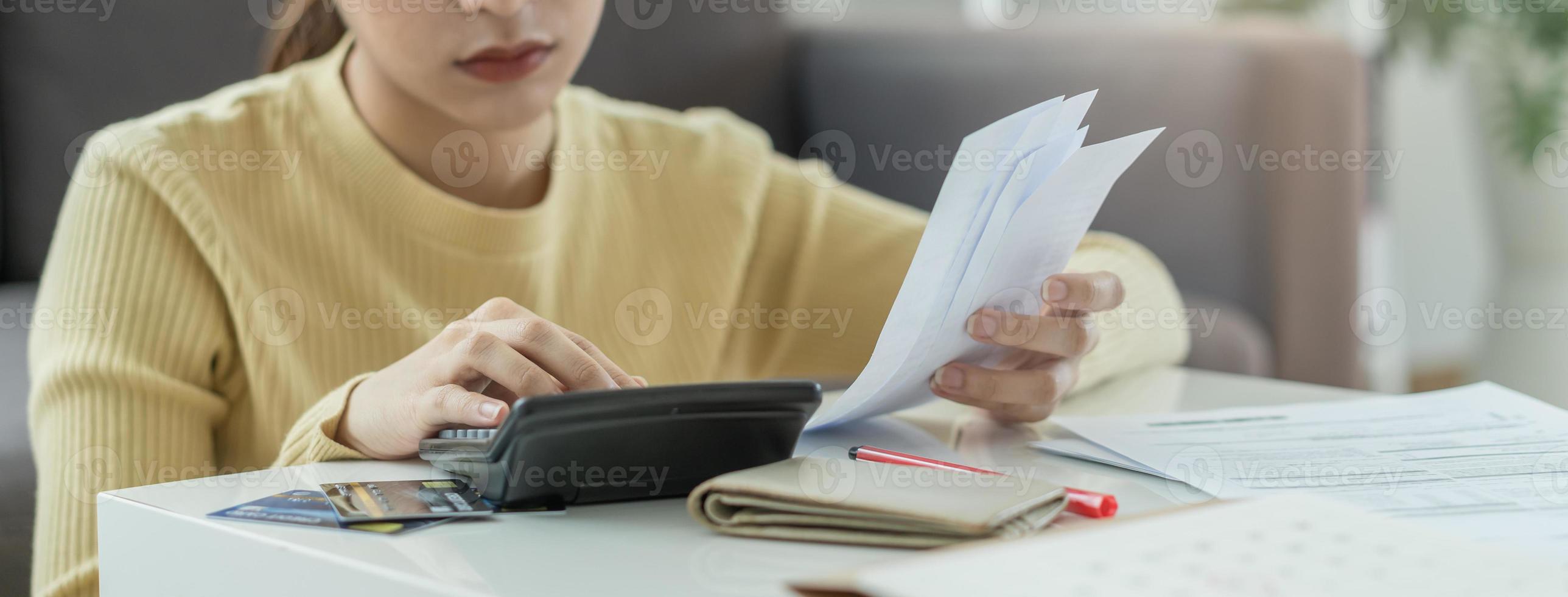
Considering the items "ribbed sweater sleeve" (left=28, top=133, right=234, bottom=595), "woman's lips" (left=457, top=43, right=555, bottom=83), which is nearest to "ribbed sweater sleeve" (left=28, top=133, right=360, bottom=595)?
"ribbed sweater sleeve" (left=28, top=133, right=234, bottom=595)

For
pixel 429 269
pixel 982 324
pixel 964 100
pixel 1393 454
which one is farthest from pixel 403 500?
pixel 964 100

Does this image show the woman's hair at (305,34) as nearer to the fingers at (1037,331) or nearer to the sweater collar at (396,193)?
the sweater collar at (396,193)

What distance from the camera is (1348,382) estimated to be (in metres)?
1.60

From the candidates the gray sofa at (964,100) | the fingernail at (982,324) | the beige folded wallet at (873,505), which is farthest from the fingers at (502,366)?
the gray sofa at (964,100)

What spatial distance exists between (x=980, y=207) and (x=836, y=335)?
65 cm

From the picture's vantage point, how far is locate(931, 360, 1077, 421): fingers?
66 cm

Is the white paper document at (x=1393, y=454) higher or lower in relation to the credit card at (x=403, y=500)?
higher

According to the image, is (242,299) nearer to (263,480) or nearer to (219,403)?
(219,403)

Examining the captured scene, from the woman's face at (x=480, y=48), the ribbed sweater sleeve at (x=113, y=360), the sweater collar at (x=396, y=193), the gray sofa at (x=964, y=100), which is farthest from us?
the gray sofa at (x=964, y=100)

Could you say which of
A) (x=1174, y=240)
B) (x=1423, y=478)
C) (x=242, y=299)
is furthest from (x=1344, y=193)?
(x=242, y=299)

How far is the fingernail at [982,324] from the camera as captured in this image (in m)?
0.62

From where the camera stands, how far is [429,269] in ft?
3.25

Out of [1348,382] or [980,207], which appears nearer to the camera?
[980,207]

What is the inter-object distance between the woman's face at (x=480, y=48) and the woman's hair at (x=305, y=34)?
254 mm
